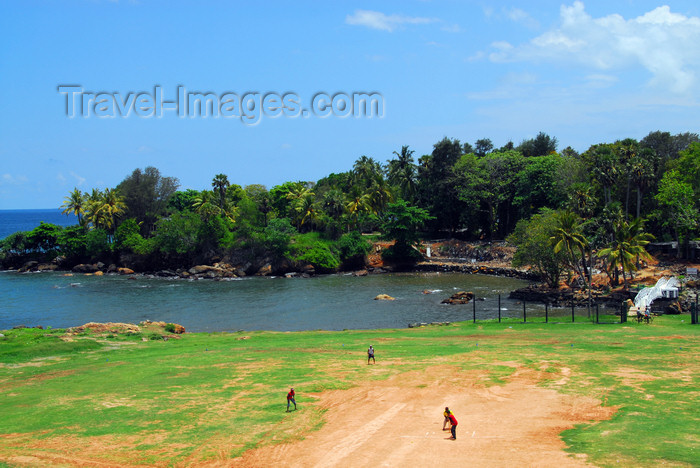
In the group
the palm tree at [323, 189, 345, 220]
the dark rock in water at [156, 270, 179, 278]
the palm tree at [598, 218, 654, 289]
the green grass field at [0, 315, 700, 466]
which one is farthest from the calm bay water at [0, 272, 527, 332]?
the palm tree at [323, 189, 345, 220]

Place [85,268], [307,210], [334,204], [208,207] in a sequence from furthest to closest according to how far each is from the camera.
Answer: [307,210], [334,204], [85,268], [208,207]

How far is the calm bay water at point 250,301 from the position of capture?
189 ft

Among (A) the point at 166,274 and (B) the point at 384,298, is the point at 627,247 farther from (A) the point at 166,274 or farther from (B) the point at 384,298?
(A) the point at 166,274

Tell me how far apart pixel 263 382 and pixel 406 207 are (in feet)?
240

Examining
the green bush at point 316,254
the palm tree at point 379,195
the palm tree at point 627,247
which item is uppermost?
the palm tree at point 379,195

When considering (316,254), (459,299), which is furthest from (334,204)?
(459,299)

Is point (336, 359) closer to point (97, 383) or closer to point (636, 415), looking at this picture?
point (97, 383)

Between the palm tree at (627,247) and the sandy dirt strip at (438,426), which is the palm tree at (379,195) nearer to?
the palm tree at (627,247)

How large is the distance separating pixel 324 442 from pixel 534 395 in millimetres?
10696

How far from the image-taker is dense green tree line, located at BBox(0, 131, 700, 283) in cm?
7762

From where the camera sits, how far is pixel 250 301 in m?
70.1

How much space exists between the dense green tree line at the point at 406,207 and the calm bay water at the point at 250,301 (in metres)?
9.70

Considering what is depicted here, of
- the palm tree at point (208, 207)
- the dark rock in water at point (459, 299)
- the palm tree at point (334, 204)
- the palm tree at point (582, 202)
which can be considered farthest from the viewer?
the palm tree at point (334, 204)

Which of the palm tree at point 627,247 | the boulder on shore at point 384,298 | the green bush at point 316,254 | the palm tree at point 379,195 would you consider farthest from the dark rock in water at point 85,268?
the palm tree at point 627,247
